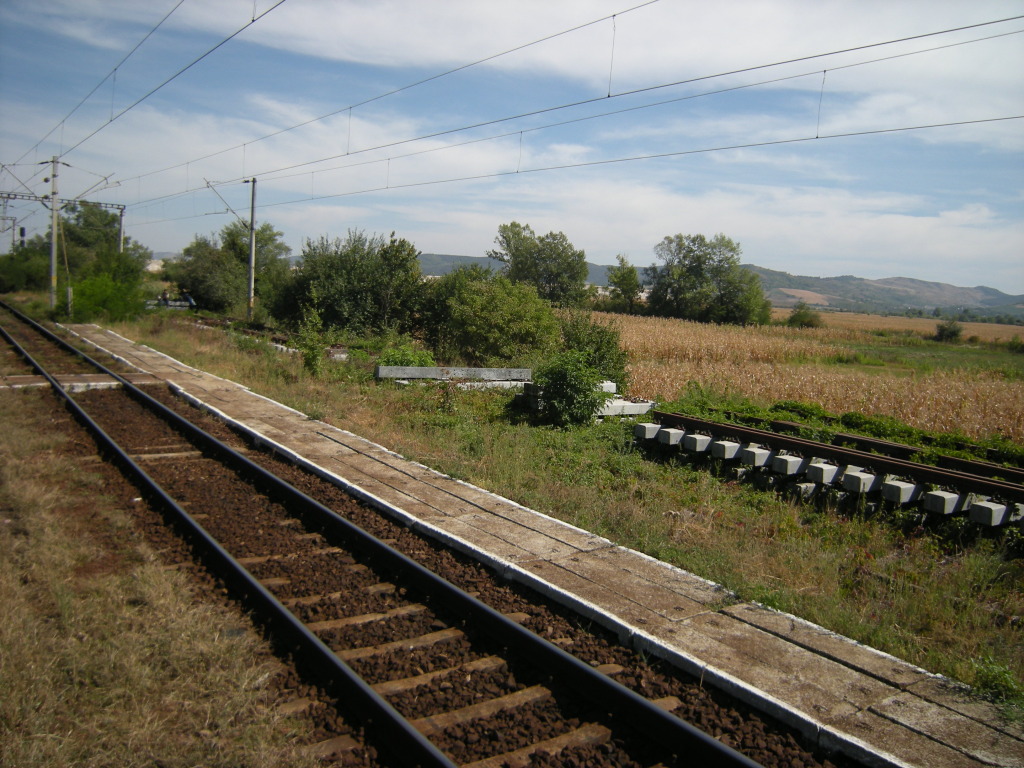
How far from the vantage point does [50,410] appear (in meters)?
13.3

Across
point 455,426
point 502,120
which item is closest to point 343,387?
point 455,426

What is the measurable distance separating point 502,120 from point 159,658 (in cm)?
Result: 1114

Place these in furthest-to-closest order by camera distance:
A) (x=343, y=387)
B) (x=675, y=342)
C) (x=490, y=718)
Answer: (x=675, y=342), (x=343, y=387), (x=490, y=718)

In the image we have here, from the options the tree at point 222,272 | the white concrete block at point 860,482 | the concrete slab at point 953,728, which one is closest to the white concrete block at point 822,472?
the white concrete block at point 860,482

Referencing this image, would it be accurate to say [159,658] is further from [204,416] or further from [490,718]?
[204,416]

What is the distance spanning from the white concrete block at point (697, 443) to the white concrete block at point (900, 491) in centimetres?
269

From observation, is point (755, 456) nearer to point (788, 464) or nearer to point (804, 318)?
point (788, 464)

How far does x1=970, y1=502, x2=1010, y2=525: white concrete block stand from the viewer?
7195 millimetres

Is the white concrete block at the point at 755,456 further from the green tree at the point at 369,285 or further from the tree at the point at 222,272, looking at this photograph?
the tree at the point at 222,272

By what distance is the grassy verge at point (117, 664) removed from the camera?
3648 mm

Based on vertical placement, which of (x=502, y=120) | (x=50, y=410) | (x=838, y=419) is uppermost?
(x=502, y=120)

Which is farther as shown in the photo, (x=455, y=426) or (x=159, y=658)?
(x=455, y=426)

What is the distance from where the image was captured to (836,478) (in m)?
8.92

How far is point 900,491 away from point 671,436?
3.45 meters
